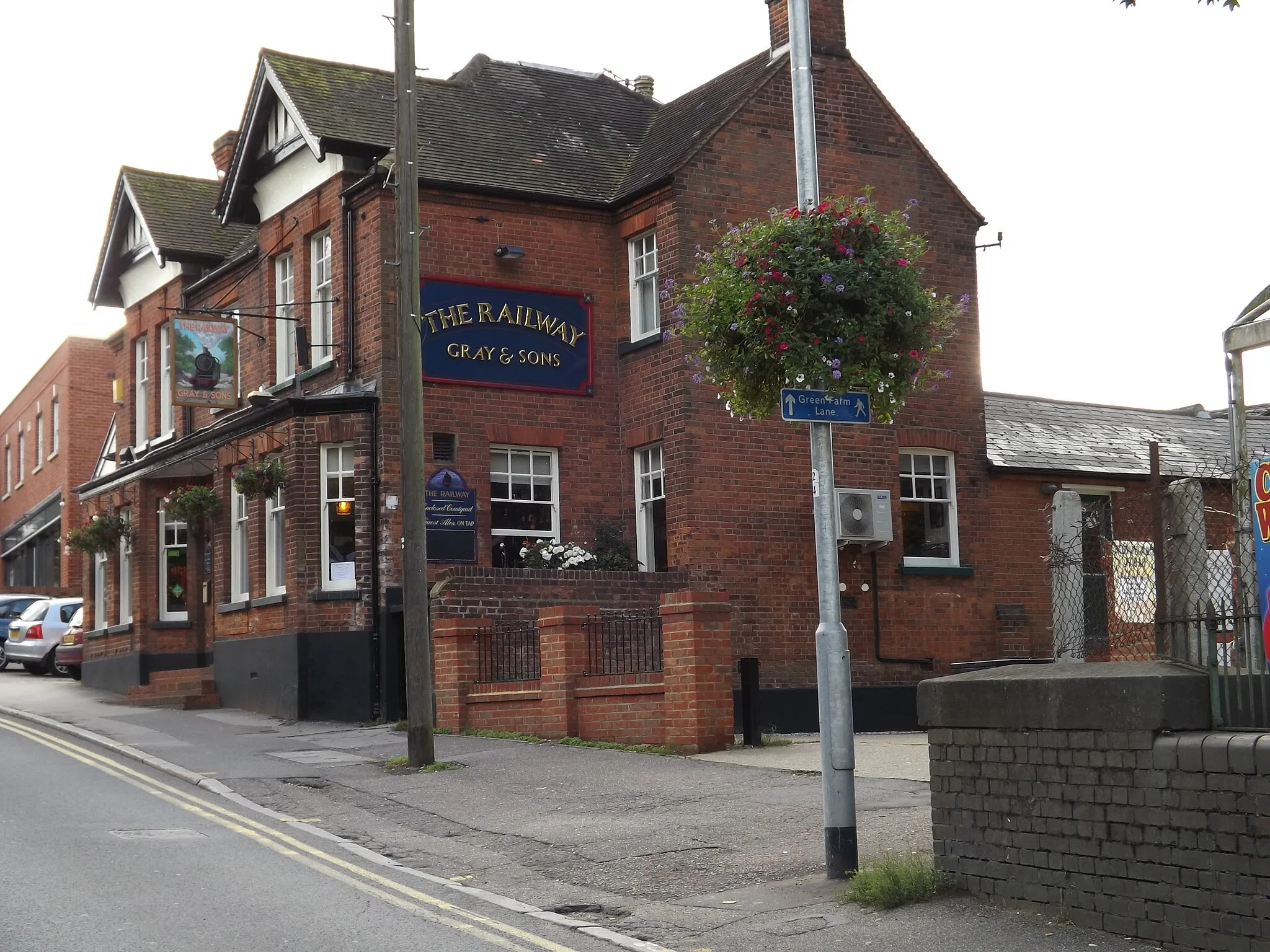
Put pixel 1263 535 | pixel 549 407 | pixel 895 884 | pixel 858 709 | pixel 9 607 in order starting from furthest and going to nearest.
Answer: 1. pixel 9 607
2. pixel 549 407
3. pixel 858 709
4. pixel 895 884
5. pixel 1263 535

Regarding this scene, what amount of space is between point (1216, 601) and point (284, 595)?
56.7 feet

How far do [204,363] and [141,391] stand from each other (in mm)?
7632

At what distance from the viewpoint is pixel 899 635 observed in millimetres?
23359

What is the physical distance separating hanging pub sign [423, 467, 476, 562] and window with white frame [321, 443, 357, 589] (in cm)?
139

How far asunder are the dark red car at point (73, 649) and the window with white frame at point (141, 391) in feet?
13.8

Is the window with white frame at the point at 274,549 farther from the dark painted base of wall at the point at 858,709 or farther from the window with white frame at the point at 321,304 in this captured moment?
the dark painted base of wall at the point at 858,709

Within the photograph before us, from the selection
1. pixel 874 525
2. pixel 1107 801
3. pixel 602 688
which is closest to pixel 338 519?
pixel 602 688

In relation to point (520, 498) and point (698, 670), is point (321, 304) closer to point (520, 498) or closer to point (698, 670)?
point (520, 498)

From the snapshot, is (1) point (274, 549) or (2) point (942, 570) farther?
(1) point (274, 549)

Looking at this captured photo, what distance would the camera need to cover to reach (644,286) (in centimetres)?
2394

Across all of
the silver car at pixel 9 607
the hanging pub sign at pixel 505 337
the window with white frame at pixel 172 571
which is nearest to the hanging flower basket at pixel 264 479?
the hanging pub sign at pixel 505 337

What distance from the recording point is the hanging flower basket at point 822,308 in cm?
984

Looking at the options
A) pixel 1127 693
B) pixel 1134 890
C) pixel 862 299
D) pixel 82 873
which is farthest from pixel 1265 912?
pixel 82 873

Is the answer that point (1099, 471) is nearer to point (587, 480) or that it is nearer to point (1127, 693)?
point (587, 480)
